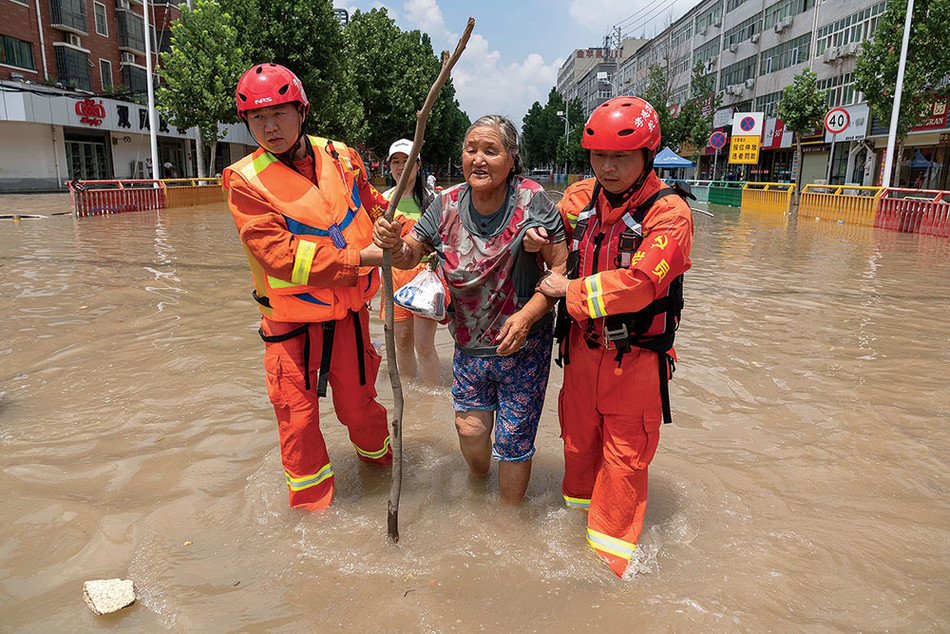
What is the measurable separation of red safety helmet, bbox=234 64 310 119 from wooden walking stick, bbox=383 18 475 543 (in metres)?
0.66

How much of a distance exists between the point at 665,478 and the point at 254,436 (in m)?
2.66

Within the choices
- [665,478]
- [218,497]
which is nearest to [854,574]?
[665,478]

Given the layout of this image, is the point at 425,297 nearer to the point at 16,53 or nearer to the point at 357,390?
the point at 357,390

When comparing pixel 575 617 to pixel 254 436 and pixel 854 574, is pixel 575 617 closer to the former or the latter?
pixel 854 574

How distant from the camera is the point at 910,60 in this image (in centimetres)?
2158

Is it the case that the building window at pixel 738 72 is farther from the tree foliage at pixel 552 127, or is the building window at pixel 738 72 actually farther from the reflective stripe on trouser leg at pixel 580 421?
the reflective stripe on trouser leg at pixel 580 421

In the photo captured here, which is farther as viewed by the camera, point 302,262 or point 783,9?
point 783,9

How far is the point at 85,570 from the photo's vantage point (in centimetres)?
295

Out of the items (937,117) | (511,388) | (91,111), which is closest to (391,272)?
(511,388)

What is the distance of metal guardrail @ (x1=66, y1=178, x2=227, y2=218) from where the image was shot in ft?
59.3

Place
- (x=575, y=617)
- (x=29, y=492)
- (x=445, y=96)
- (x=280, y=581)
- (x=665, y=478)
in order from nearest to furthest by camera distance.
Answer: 1. (x=575, y=617)
2. (x=280, y=581)
3. (x=29, y=492)
4. (x=665, y=478)
5. (x=445, y=96)

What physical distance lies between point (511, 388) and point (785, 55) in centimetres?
4530

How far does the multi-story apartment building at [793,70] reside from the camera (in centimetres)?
3019

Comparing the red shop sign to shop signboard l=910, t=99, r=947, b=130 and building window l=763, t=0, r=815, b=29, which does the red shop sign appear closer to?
shop signboard l=910, t=99, r=947, b=130
